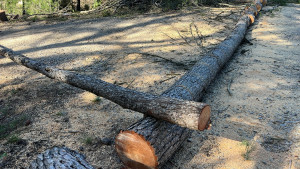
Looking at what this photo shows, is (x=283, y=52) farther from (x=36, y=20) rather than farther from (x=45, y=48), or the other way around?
(x=36, y=20)

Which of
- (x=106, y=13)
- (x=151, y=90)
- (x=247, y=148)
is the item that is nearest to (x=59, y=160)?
(x=247, y=148)

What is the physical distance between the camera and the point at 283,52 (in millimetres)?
5805

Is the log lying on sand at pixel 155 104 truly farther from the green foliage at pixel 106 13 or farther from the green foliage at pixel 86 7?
the green foliage at pixel 86 7

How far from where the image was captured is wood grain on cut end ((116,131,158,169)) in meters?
2.21

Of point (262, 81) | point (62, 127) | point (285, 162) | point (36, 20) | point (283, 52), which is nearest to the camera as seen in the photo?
point (285, 162)

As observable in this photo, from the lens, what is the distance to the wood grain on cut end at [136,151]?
2.21 meters

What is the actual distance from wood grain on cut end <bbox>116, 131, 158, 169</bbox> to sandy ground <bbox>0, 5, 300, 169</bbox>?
29 centimetres

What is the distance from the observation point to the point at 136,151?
226 cm

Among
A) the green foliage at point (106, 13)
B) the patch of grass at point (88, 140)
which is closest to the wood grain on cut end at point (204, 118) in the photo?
the patch of grass at point (88, 140)

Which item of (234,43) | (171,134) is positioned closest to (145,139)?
(171,134)

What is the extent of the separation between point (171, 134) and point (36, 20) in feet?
28.6

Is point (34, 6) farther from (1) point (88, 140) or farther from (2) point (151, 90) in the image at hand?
(1) point (88, 140)

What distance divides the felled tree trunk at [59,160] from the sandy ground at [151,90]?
0.51 meters

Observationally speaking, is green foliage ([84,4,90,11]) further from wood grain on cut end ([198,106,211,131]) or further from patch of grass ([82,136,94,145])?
wood grain on cut end ([198,106,211,131])
